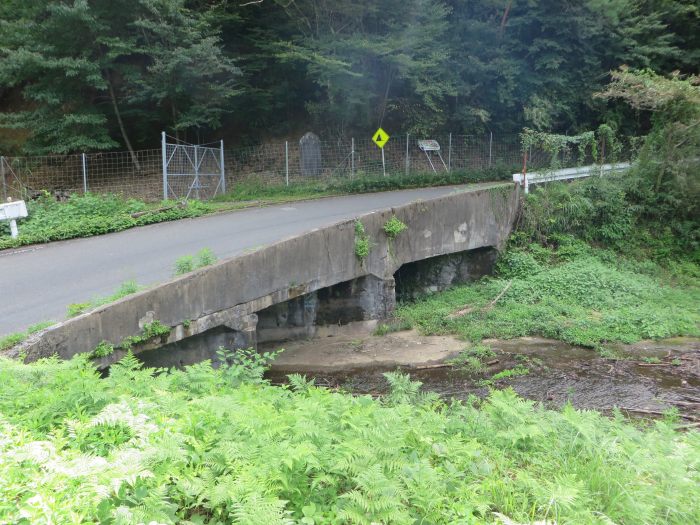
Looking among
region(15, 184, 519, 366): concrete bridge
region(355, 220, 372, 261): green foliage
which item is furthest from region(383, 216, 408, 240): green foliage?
region(355, 220, 372, 261): green foliage

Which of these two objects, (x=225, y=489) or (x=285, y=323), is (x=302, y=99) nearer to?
(x=285, y=323)

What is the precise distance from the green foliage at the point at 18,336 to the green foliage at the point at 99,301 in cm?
36

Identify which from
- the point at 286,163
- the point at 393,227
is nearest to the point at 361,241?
the point at 393,227

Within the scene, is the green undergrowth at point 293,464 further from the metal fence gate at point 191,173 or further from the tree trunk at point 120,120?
the tree trunk at point 120,120

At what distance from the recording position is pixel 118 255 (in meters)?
9.95

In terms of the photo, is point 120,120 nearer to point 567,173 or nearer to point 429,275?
point 429,275

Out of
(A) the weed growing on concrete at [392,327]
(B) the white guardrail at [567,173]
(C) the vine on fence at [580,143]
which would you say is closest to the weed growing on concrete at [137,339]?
(A) the weed growing on concrete at [392,327]

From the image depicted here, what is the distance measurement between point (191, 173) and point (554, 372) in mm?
12800

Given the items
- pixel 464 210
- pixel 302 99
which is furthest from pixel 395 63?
pixel 464 210

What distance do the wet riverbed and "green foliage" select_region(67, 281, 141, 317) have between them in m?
3.47

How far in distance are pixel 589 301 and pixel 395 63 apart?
1266 cm

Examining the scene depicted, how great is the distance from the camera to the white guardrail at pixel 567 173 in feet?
49.3

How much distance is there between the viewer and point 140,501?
265 cm

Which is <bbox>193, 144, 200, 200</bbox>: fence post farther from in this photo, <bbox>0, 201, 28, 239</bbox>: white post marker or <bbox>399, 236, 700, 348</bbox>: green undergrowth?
<bbox>399, 236, 700, 348</bbox>: green undergrowth
